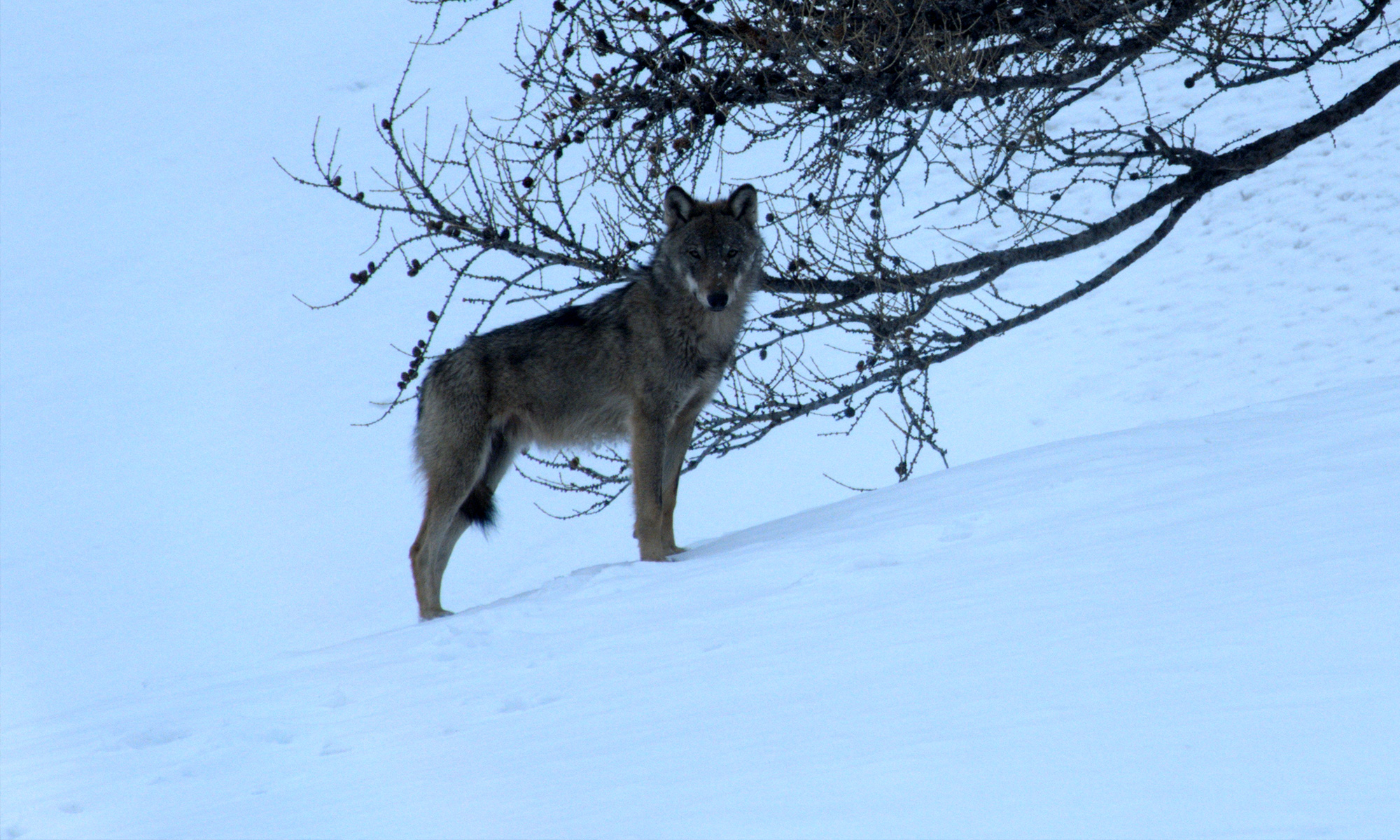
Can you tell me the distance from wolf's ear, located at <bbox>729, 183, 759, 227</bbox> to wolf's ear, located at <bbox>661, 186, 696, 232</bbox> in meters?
0.26

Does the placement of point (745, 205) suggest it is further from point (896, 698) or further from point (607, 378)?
point (896, 698)

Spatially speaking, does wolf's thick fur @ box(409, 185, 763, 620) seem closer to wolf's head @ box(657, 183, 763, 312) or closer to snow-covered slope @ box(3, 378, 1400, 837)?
wolf's head @ box(657, 183, 763, 312)

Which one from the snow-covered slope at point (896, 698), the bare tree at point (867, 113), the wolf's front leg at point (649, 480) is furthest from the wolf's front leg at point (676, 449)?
the snow-covered slope at point (896, 698)

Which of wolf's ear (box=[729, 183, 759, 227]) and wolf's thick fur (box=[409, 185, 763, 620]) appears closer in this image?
wolf's thick fur (box=[409, 185, 763, 620])

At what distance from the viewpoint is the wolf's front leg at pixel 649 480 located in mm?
7398

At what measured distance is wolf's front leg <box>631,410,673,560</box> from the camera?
7398mm

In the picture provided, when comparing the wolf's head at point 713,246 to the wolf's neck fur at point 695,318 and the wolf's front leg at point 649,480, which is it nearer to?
the wolf's neck fur at point 695,318

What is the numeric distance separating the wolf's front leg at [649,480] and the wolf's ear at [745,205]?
1.40 meters

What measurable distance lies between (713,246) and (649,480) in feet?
4.80

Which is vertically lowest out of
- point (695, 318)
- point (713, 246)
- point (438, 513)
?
point (438, 513)

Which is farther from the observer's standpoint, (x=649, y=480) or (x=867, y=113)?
(x=649, y=480)

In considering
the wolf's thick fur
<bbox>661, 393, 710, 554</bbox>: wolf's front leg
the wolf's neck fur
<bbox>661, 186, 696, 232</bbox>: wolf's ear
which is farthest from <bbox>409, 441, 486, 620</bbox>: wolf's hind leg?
<bbox>661, 186, 696, 232</bbox>: wolf's ear

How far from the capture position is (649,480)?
7.53 meters

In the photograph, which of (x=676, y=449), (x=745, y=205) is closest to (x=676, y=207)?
(x=745, y=205)
